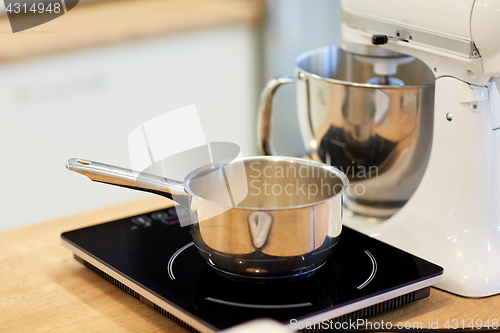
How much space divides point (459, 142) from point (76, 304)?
435 millimetres

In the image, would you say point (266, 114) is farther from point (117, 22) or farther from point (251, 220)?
point (117, 22)

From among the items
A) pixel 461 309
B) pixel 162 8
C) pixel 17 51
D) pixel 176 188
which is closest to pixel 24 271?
pixel 176 188

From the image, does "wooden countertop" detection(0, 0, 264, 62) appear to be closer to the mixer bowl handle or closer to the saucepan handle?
the mixer bowl handle

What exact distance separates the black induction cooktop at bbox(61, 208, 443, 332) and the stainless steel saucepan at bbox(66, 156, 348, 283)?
0.02 m

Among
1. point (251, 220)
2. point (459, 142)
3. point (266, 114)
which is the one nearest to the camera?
point (251, 220)

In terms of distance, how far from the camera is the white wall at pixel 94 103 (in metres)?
1.74

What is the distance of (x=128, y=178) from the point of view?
0.57m

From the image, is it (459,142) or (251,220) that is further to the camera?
(459,142)

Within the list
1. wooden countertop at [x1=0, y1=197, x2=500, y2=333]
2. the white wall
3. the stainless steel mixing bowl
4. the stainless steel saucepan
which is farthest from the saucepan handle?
the white wall

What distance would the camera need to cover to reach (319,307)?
0.52 m

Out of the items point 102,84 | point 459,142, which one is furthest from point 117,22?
point 459,142

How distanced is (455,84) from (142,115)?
1478 millimetres

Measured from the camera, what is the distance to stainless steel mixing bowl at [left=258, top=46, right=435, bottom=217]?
0.70 m

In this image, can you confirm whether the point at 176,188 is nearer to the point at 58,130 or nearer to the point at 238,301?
the point at 238,301
